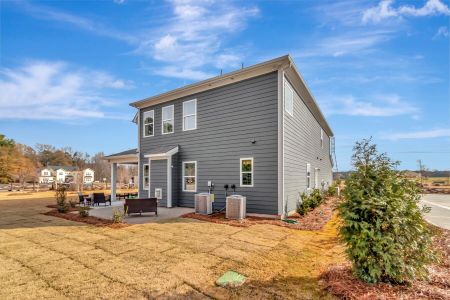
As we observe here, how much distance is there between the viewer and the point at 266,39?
12805 millimetres

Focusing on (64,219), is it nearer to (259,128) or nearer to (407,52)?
(259,128)

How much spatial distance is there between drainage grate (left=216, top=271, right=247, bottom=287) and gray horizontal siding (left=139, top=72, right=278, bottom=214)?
5.72m

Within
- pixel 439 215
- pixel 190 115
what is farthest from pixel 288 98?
pixel 439 215

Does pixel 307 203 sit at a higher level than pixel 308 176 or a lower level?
lower

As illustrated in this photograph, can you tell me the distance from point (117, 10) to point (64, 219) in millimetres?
9536

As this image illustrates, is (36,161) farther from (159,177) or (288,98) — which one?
(288,98)

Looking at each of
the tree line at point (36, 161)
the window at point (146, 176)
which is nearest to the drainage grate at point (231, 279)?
the window at point (146, 176)

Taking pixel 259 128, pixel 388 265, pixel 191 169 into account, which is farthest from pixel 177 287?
pixel 191 169

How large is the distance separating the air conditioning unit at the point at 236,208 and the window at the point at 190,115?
4.88 meters

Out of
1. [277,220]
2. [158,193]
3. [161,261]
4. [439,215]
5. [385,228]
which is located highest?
[385,228]

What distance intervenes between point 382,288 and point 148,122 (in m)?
14.4

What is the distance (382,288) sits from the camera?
363 centimetres

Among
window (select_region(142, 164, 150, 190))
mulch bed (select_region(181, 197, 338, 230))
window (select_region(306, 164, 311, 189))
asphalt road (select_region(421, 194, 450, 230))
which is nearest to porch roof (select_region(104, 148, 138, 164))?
window (select_region(142, 164, 150, 190))

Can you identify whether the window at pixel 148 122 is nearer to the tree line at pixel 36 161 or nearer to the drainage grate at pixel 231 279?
the tree line at pixel 36 161
